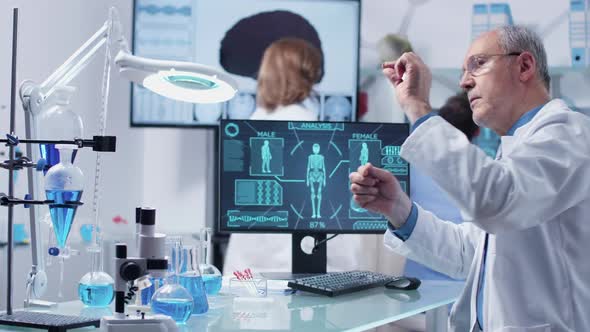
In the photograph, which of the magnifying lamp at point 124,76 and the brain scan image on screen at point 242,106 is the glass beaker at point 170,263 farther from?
the brain scan image on screen at point 242,106

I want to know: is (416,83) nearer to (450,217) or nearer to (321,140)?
(321,140)

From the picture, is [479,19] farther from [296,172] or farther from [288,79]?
[296,172]

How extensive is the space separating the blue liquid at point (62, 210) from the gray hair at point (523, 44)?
1.09 m

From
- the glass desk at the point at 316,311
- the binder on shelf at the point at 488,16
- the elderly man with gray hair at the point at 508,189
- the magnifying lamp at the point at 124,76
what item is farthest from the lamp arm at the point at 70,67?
the binder on shelf at the point at 488,16

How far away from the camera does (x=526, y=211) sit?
1.60m

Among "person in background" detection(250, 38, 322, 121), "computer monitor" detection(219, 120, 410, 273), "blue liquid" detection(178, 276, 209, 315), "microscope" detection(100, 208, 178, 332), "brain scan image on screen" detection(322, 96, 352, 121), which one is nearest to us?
"microscope" detection(100, 208, 178, 332)

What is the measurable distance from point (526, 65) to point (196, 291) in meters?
0.97

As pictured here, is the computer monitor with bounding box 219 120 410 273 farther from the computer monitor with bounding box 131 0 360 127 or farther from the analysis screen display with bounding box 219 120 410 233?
the computer monitor with bounding box 131 0 360 127

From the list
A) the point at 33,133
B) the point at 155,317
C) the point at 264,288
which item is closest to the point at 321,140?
the point at 264,288

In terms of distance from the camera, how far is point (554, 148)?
1.67 m

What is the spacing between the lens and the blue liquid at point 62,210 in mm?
1753

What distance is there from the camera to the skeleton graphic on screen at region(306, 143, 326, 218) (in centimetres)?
245

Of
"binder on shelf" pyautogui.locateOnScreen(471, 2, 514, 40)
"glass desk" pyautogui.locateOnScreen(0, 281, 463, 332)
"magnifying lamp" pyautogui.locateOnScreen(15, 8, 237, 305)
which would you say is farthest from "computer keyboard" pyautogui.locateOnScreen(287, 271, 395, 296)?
"binder on shelf" pyautogui.locateOnScreen(471, 2, 514, 40)

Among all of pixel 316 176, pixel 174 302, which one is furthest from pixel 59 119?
pixel 316 176
